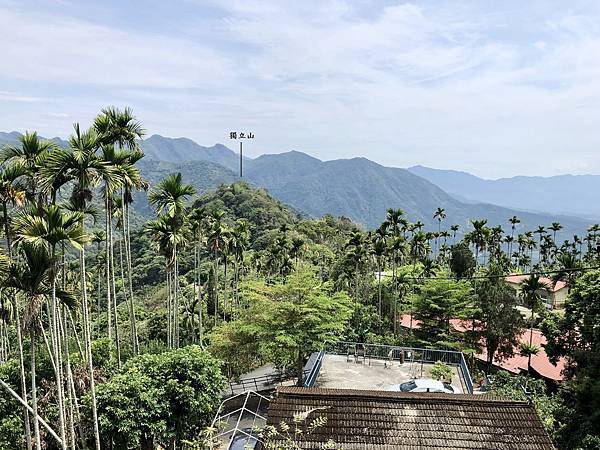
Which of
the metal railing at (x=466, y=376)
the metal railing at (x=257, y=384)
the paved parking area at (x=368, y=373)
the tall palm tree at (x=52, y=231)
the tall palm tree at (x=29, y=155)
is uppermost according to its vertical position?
the tall palm tree at (x=29, y=155)

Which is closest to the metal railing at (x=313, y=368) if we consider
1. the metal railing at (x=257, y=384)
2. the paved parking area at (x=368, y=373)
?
the paved parking area at (x=368, y=373)

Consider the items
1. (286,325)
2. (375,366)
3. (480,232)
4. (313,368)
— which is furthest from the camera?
(480,232)

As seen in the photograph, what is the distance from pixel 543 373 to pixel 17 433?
31273mm

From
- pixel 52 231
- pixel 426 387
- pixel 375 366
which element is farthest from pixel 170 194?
pixel 426 387

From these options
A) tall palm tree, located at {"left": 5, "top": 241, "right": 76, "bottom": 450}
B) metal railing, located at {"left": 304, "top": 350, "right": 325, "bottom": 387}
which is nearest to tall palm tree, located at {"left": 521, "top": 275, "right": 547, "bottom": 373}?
metal railing, located at {"left": 304, "top": 350, "right": 325, "bottom": 387}

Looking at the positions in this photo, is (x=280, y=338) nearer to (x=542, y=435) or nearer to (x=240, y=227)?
(x=542, y=435)

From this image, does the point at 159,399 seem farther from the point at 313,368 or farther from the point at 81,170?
the point at 81,170

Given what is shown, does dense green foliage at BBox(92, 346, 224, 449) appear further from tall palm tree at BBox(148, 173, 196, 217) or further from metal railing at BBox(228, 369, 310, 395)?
metal railing at BBox(228, 369, 310, 395)

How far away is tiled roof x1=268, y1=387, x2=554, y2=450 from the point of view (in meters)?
11.5

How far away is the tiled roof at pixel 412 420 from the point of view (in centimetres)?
1154

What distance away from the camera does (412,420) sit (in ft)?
40.2

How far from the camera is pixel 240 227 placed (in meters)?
39.7

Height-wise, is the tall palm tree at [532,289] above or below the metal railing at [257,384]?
above

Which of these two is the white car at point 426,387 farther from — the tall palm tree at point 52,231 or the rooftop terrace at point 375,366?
the tall palm tree at point 52,231
